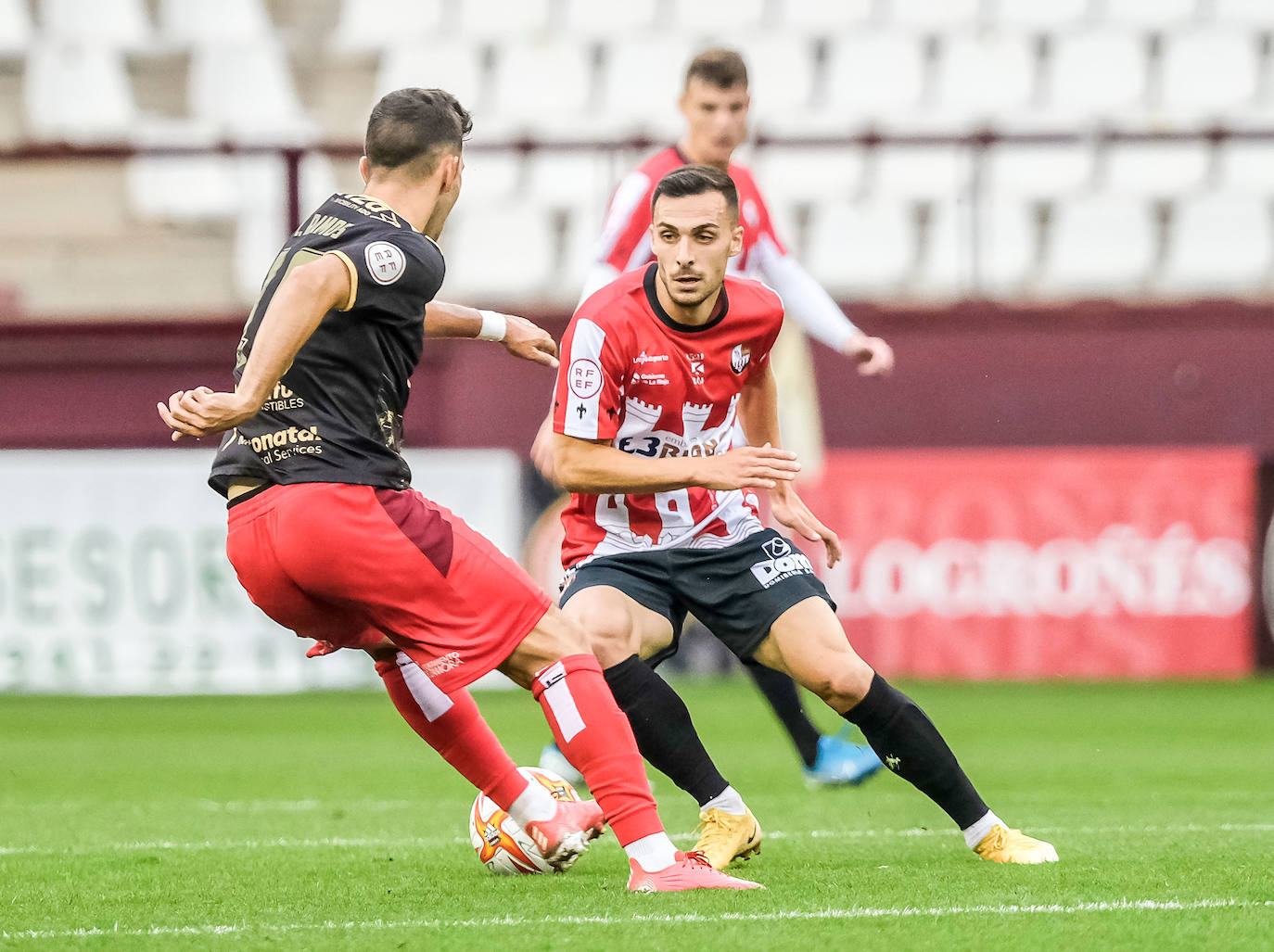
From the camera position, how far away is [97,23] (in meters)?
15.9

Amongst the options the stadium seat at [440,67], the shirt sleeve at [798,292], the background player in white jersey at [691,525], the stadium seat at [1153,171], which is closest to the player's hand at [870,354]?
the shirt sleeve at [798,292]

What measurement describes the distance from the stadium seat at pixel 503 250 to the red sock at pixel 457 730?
30.8 feet

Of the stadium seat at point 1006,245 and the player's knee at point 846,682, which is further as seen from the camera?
the stadium seat at point 1006,245

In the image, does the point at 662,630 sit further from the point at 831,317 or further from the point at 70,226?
the point at 70,226

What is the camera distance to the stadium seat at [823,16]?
1606 cm

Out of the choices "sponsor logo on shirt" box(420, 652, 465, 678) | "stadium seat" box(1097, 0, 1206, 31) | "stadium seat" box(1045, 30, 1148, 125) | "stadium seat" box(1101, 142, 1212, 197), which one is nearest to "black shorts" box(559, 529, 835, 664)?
"sponsor logo on shirt" box(420, 652, 465, 678)

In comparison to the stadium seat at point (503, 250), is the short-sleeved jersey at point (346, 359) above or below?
below

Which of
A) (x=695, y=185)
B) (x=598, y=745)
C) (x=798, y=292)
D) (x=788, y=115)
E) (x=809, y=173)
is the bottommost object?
(x=598, y=745)

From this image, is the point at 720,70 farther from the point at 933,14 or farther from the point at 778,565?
the point at 933,14

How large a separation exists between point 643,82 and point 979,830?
1172 centimetres

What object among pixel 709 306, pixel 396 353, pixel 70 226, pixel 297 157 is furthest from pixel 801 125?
pixel 396 353

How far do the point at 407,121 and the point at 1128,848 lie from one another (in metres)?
2.72

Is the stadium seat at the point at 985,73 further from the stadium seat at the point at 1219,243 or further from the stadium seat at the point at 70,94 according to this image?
the stadium seat at the point at 70,94

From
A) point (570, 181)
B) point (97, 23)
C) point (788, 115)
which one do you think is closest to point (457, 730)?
point (570, 181)
